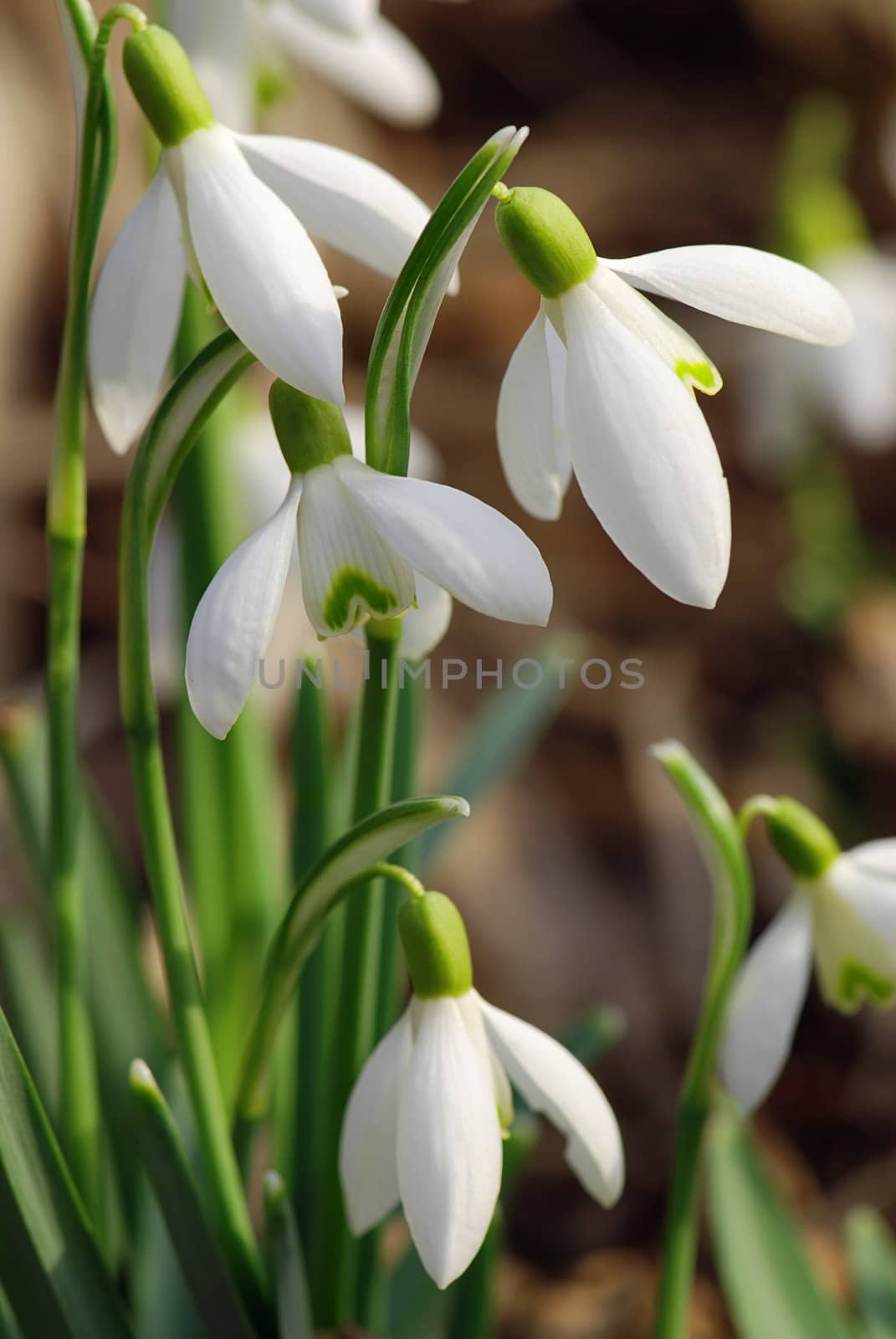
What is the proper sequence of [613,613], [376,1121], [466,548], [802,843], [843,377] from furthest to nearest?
1. [613,613]
2. [843,377]
3. [802,843]
4. [376,1121]
5. [466,548]

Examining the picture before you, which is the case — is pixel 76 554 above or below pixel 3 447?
below

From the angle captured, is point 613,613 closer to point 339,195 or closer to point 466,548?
point 339,195

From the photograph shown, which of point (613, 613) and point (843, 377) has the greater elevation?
point (843, 377)

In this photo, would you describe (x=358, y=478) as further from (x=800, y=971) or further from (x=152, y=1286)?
(x=152, y=1286)

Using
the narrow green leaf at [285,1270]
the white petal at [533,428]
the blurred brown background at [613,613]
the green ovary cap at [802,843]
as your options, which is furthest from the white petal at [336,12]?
the blurred brown background at [613,613]

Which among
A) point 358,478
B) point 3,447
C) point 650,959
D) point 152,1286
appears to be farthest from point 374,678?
point 3,447

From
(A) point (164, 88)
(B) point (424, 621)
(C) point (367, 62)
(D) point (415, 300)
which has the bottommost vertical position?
(B) point (424, 621)

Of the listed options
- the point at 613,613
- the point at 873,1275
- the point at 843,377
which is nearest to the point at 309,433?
the point at 873,1275
